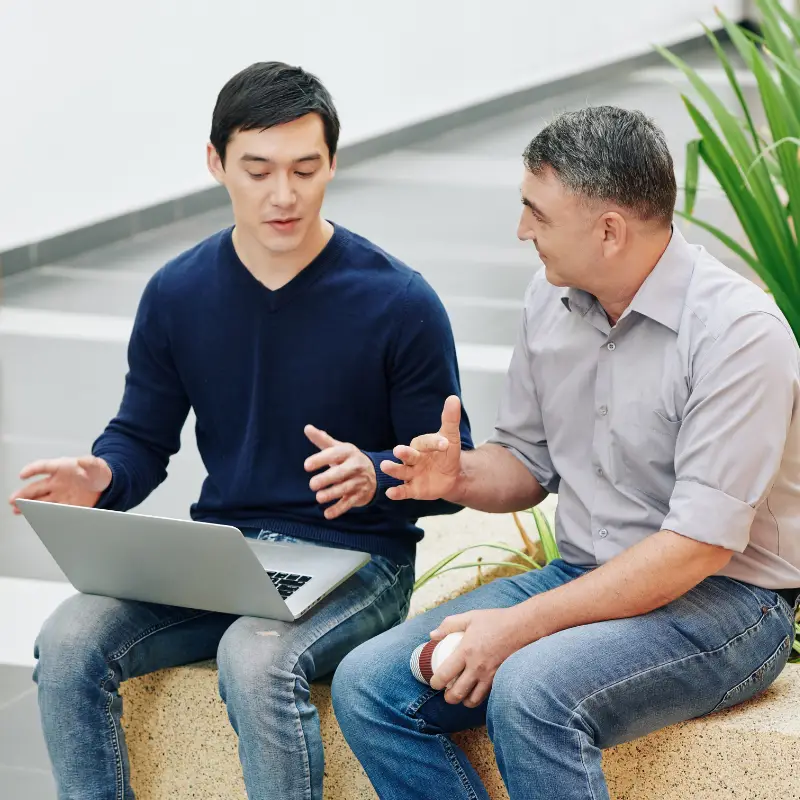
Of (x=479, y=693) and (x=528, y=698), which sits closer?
(x=528, y=698)

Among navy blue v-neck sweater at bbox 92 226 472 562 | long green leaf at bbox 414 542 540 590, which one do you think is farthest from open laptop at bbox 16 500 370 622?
long green leaf at bbox 414 542 540 590

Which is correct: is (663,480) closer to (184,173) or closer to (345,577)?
(345,577)

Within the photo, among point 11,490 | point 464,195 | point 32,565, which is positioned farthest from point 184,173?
point 32,565

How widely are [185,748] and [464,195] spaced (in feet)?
17.6

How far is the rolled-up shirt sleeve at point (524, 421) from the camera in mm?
1916

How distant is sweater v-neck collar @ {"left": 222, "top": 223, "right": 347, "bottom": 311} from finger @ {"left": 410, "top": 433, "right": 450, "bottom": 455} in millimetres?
372

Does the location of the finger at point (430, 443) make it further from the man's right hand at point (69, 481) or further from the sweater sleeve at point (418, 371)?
the man's right hand at point (69, 481)

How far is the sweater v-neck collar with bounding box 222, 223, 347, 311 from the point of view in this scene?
1.97 meters

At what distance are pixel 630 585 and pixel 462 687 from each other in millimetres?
247

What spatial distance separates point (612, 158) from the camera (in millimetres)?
1676

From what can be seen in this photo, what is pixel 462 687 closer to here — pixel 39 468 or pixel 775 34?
pixel 39 468

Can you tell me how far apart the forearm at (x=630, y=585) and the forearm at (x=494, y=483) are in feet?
0.85

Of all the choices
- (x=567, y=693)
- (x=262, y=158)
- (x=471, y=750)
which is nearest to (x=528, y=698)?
(x=567, y=693)

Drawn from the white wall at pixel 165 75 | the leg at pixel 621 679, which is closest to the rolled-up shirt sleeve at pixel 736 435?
the leg at pixel 621 679
